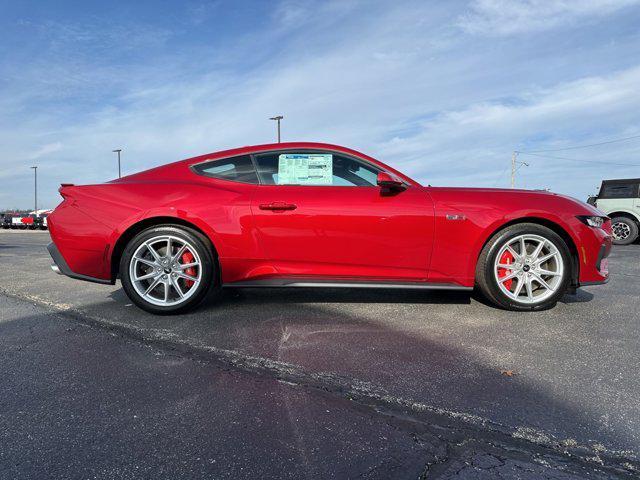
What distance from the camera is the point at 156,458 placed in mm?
1503

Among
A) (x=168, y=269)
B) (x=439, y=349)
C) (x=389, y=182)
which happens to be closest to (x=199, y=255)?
(x=168, y=269)

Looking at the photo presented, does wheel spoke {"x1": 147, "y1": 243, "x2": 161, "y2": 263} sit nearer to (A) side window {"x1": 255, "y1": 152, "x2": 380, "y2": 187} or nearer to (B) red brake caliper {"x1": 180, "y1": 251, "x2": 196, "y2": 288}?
(B) red brake caliper {"x1": 180, "y1": 251, "x2": 196, "y2": 288}

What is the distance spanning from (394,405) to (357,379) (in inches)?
12.1

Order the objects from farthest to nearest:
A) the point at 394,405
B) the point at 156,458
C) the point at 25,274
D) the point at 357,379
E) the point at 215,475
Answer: the point at 25,274, the point at 357,379, the point at 394,405, the point at 156,458, the point at 215,475

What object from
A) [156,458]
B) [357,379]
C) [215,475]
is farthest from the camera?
[357,379]

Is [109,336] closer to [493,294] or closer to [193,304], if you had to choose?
[193,304]

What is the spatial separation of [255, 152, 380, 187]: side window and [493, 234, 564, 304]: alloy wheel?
1243 mm

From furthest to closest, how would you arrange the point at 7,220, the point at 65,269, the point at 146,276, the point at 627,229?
the point at 7,220 → the point at 627,229 → the point at 65,269 → the point at 146,276

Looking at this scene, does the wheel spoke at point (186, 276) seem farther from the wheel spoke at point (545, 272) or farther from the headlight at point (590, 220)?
the headlight at point (590, 220)

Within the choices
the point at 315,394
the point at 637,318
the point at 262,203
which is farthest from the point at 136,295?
the point at 637,318

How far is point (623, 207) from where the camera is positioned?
1146 centimetres

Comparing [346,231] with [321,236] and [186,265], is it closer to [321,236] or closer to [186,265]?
[321,236]

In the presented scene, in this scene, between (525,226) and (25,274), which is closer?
(525,226)

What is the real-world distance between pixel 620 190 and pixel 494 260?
35.1 ft
